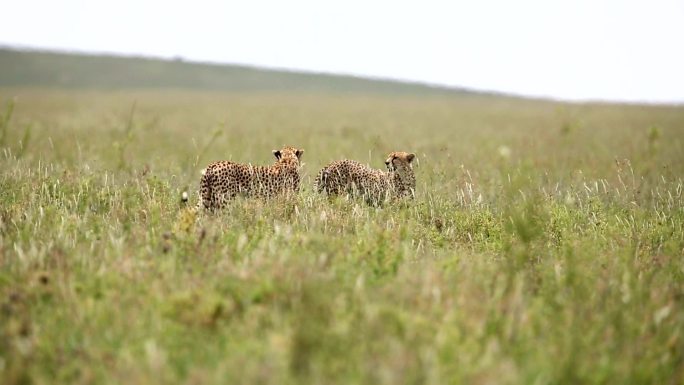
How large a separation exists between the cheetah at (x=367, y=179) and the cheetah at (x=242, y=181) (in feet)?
1.70

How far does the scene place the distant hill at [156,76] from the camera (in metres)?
61.9

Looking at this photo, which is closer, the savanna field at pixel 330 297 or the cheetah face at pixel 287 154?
the savanna field at pixel 330 297

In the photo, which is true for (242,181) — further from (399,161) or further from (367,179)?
(399,161)

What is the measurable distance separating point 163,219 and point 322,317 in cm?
278

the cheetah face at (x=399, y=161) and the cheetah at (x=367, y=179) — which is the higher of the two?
the cheetah face at (x=399, y=161)

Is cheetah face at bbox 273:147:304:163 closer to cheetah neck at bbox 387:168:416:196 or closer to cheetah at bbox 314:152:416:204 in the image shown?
cheetah at bbox 314:152:416:204

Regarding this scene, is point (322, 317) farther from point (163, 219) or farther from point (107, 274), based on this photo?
point (163, 219)

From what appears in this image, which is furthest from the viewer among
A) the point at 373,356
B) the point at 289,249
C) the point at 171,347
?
the point at 289,249

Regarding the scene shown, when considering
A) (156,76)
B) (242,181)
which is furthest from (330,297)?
(156,76)

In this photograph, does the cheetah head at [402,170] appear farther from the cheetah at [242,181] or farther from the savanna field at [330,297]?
the savanna field at [330,297]

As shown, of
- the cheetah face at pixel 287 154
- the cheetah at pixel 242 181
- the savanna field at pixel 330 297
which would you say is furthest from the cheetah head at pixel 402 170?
the savanna field at pixel 330 297

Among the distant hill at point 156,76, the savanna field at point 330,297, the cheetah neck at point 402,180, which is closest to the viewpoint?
the savanna field at point 330,297

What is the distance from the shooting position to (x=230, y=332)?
338 cm

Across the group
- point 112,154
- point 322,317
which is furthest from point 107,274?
point 112,154
